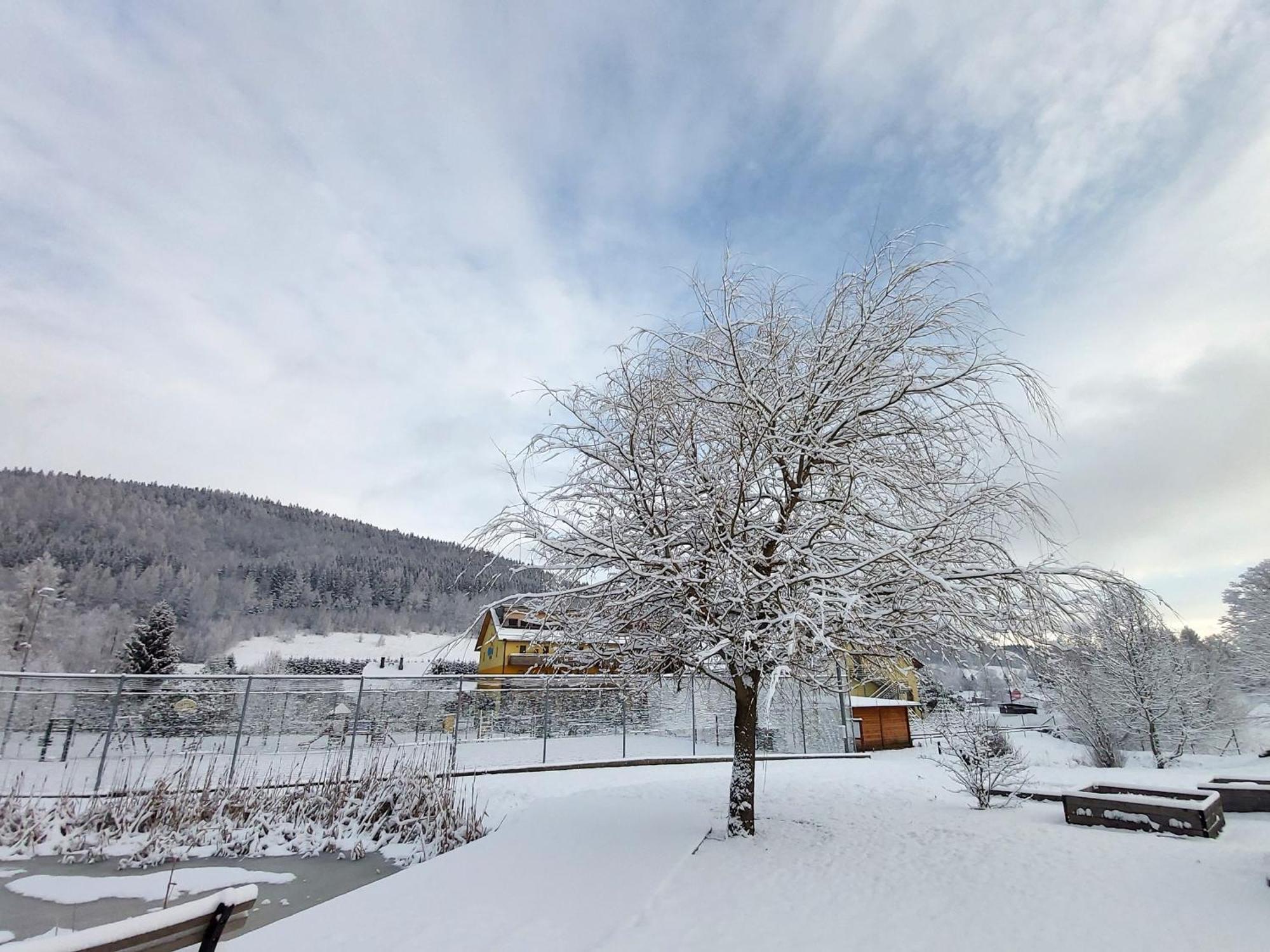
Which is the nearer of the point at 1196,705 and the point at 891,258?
the point at 891,258

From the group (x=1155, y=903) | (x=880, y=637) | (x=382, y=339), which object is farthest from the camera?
(x=382, y=339)

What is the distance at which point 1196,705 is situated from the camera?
23.0 meters

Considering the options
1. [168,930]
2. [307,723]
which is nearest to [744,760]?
[168,930]

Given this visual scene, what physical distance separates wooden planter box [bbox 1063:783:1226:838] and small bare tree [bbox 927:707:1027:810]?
1133 mm

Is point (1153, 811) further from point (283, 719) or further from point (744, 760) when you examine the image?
point (283, 719)

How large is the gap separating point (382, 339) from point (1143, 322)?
13.6 metres

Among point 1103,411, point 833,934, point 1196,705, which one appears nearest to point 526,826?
point 833,934

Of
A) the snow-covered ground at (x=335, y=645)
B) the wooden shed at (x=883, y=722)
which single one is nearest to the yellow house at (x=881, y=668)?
the wooden shed at (x=883, y=722)

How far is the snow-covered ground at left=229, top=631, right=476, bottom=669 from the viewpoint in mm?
67431

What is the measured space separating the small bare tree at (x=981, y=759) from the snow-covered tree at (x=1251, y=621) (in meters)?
26.4

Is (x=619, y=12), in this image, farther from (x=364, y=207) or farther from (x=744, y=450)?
(x=744, y=450)

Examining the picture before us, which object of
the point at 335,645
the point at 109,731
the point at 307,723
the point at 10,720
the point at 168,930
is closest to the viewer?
the point at 168,930

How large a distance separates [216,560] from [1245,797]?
110 m

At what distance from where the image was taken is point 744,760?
23.8 ft
